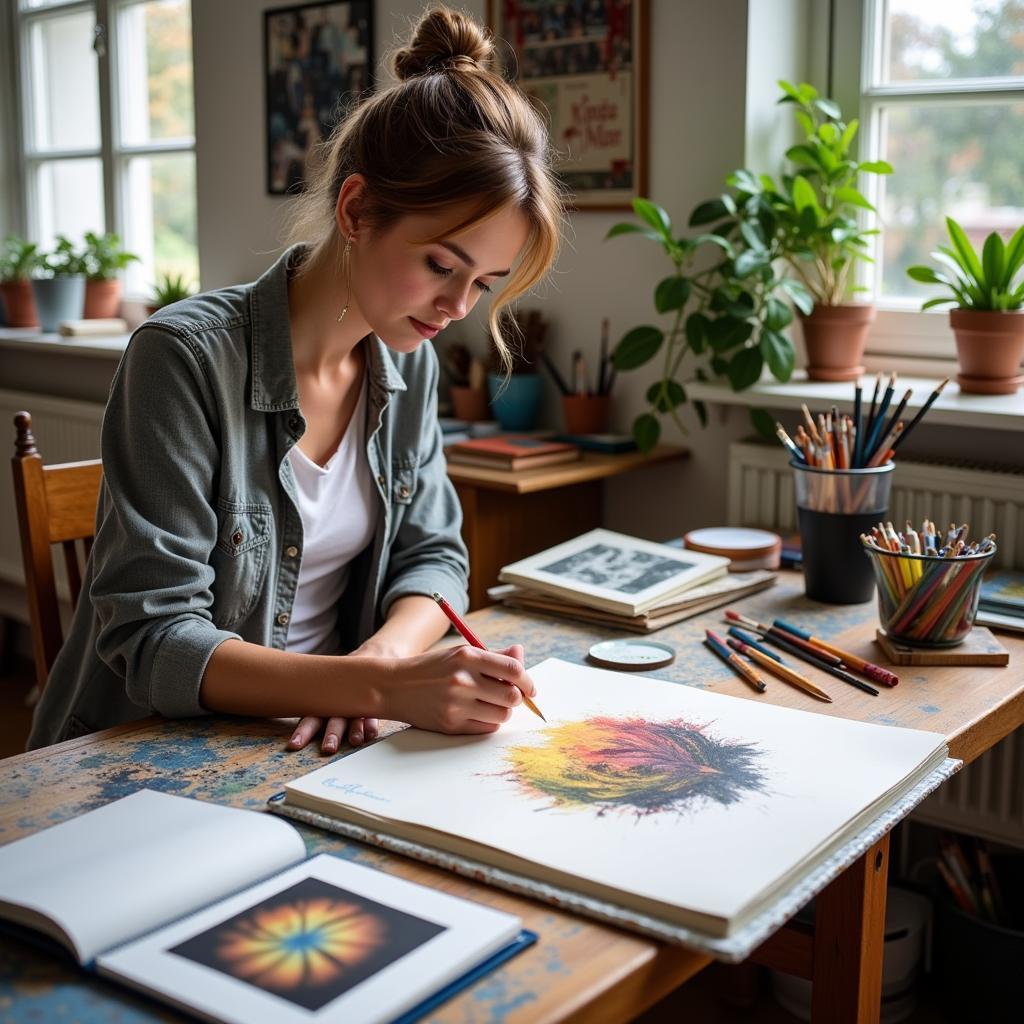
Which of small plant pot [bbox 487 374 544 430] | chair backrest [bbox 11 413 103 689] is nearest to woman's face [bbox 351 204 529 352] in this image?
chair backrest [bbox 11 413 103 689]

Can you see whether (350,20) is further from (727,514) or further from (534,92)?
(727,514)

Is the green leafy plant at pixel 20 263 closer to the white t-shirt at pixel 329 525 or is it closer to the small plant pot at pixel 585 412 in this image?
the small plant pot at pixel 585 412

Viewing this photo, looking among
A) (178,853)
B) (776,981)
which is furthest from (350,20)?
(178,853)

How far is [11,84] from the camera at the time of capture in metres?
4.03

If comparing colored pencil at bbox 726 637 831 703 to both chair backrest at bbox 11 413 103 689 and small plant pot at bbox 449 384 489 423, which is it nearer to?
chair backrest at bbox 11 413 103 689

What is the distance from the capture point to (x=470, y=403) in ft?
8.76

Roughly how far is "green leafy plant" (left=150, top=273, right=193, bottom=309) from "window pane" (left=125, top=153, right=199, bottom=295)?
2.9 inches

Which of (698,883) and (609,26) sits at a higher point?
(609,26)

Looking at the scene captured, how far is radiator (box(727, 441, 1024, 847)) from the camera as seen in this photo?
1946mm

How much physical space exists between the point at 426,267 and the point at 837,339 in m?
1.08

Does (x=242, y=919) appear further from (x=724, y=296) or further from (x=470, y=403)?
(x=470, y=403)

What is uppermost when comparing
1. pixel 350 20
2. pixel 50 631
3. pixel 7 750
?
pixel 350 20

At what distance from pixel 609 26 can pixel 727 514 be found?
935 mm

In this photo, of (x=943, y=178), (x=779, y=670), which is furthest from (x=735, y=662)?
(x=943, y=178)
